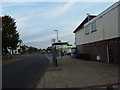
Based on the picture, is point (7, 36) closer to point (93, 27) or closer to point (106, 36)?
point (93, 27)

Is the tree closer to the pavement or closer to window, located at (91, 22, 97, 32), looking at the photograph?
window, located at (91, 22, 97, 32)

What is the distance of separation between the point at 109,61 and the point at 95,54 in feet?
15.2

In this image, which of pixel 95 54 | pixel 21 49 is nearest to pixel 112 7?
pixel 95 54

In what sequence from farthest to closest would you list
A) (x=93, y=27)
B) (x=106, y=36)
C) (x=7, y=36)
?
(x=7, y=36) → (x=93, y=27) → (x=106, y=36)

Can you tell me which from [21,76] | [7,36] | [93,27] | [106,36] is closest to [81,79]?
[21,76]

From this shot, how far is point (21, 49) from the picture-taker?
124938 millimetres

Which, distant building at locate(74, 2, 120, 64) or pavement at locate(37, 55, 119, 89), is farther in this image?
distant building at locate(74, 2, 120, 64)

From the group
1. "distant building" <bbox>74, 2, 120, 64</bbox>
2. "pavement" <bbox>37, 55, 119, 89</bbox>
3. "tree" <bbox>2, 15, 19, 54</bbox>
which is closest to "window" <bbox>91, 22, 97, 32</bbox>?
"distant building" <bbox>74, 2, 120, 64</bbox>

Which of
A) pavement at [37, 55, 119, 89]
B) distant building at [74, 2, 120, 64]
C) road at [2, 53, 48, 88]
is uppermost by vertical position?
distant building at [74, 2, 120, 64]

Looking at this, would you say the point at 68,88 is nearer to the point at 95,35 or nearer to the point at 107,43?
the point at 107,43

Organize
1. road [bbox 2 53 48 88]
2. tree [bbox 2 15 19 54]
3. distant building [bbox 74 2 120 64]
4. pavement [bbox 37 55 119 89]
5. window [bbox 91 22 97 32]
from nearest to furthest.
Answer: pavement [bbox 37 55 119 89], road [bbox 2 53 48 88], distant building [bbox 74 2 120 64], window [bbox 91 22 97 32], tree [bbox 2 15 19 54]

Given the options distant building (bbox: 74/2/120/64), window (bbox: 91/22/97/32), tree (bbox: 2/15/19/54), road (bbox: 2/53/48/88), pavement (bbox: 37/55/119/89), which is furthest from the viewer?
tree (bbox: 2/15/19/54)

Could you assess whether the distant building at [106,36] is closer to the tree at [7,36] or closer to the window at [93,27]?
the window at [93,27]

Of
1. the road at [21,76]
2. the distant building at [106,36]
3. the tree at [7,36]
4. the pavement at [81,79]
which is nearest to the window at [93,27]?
the distant building at [106,36]
